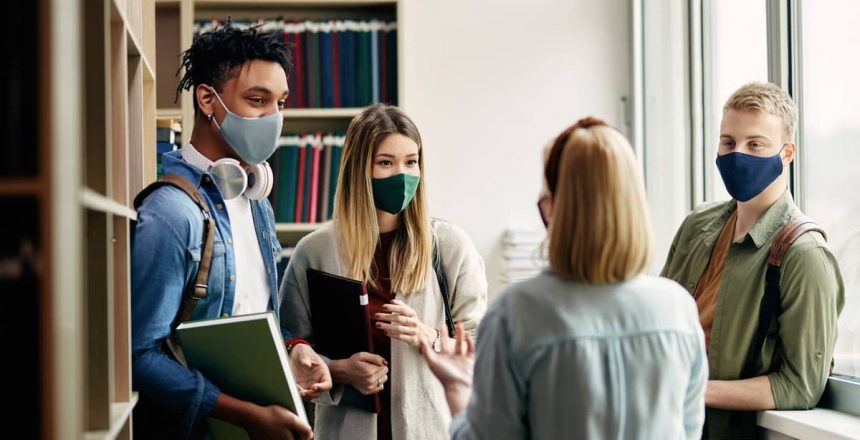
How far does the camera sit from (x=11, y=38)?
34.4 inches

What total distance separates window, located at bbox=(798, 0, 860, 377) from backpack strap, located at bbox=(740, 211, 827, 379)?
0.26 m

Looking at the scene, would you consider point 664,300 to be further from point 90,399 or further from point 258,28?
point 258,28

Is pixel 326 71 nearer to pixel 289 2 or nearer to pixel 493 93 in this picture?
pixel 289 2

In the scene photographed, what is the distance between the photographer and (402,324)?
6.63 ft

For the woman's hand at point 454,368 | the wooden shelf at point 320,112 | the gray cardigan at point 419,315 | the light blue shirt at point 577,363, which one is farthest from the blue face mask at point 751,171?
the wooden shelf at point 320,112

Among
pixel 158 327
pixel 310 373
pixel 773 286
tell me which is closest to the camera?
pixel 158 327

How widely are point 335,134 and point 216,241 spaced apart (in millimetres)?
1827

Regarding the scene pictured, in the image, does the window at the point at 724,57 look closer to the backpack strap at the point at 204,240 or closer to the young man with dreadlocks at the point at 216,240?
the young man with dreadlocks at the point at 216,240

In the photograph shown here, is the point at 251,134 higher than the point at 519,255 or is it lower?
higher

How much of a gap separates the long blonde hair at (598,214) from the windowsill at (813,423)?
0.88m

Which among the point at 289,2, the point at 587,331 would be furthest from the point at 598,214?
the point at 289,2

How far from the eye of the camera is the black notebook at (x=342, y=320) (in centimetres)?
200

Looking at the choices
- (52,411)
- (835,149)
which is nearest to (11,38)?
(52,411)

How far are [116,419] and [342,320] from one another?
30.5 inches
